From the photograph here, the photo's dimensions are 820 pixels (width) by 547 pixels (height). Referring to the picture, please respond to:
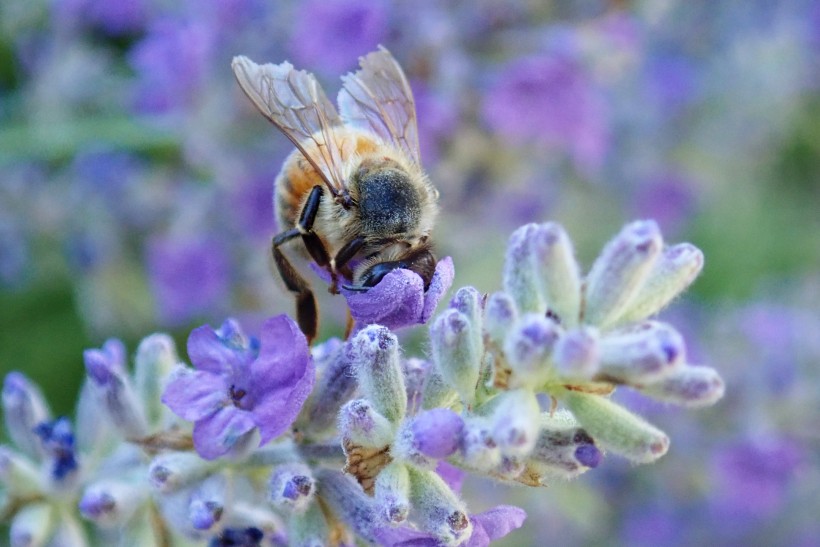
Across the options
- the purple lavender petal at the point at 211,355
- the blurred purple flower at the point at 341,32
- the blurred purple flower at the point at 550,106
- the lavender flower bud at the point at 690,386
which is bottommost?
the purple lavender petal at the point at 211,355

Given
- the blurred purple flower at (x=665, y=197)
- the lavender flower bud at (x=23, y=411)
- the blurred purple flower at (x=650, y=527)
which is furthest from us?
the blurred purple flower at (x=665, y=197)

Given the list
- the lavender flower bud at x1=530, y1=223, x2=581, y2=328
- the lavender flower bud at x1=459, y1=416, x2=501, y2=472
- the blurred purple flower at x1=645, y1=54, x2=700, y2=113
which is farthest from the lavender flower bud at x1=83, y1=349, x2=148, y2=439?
the blurred purple flower at x1=645, y1=54, x2=700, y2=113

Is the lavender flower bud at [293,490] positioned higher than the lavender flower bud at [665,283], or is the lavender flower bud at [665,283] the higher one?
the lavender flower bud at [665,283]

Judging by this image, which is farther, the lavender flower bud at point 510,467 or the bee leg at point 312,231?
the bee leg at point 312,231

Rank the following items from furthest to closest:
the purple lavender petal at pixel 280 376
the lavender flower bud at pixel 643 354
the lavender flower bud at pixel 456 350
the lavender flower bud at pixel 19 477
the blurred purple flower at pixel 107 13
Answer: the blurred purple flower at pixel 107 13
the lavender flower bud at pixel 19 477
the purple lavender petal at pixel 280 376
the lavender flower bud at pixel 456 350
the lavender flower bud at pixel 643 354

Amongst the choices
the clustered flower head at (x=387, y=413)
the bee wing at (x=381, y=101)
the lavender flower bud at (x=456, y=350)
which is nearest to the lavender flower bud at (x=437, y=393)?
the clustered flower head at (x=387, y=413)

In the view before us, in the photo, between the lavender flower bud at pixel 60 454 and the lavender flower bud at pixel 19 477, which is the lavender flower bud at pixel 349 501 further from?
the lavender flower bud at pixel 19 477

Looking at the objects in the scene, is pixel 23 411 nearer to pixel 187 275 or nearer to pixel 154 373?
pixel 154 373

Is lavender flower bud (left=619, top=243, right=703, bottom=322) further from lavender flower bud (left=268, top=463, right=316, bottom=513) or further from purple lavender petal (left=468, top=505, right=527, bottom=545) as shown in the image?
lavender flower bud (left=268, top=463, right=316, bottom=513)
